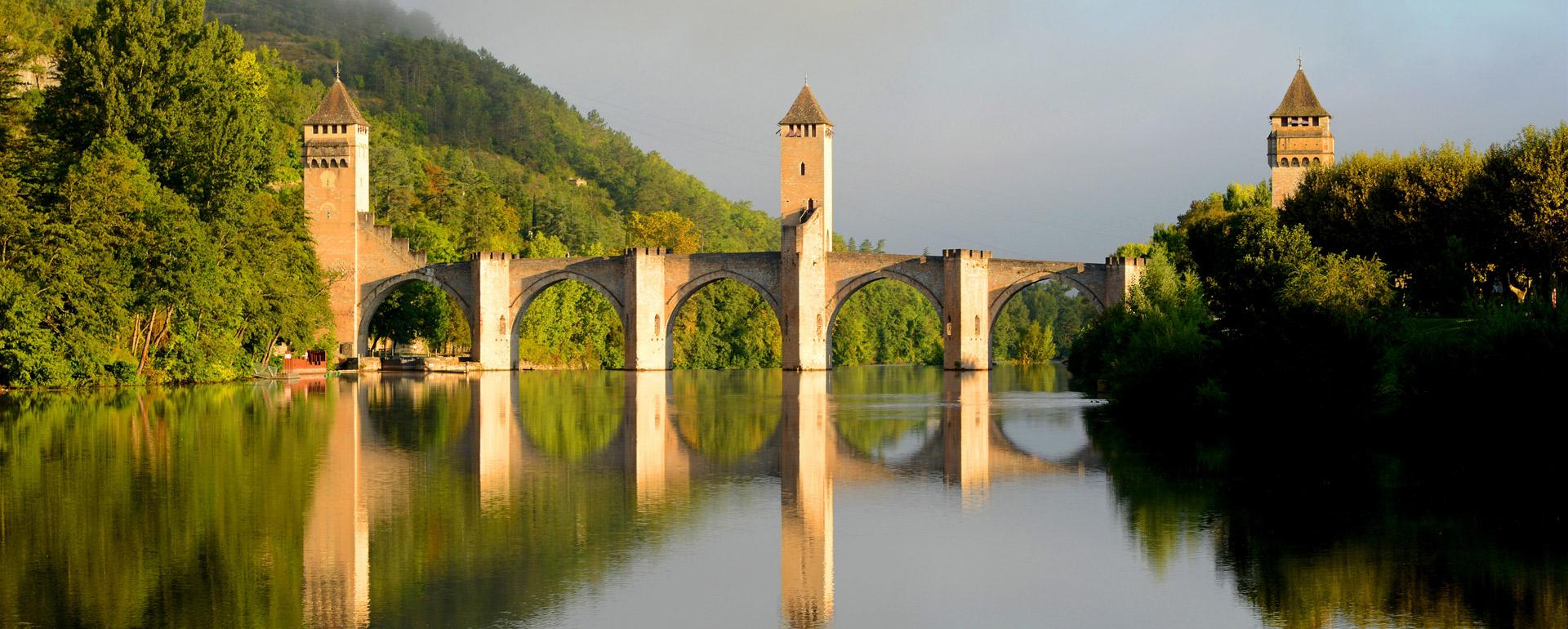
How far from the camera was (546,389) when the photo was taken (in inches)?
1695

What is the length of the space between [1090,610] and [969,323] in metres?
46.2

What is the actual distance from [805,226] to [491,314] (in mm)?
12174

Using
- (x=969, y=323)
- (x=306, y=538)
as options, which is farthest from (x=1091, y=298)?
(x=306, y=538)

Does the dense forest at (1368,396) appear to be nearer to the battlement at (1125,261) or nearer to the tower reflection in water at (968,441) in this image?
the tower reflection in water at (968,441)

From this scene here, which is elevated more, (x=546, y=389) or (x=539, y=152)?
(x=539, y=152)

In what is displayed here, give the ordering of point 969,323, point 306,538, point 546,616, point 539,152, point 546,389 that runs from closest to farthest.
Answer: point 546,616 → point 306,538 → point 546,389 → point 969,323 → point 539,152

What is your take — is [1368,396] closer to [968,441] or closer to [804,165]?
[968,441]

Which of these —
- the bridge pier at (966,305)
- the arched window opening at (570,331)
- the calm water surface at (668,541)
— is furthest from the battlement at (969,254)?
the calm water surface at (668,541)

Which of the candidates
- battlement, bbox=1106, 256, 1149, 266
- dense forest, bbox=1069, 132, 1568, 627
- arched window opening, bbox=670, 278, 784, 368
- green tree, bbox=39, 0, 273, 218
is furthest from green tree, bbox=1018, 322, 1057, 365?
green tree, bbox=39, 0, 273, 218

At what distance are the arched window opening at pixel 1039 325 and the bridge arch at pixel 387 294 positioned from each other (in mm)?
30719

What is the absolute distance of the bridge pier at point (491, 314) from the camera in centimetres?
5909

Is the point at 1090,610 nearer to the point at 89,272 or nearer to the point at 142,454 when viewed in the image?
the point at 142,454

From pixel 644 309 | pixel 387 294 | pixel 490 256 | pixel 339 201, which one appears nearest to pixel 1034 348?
pixel 644 309

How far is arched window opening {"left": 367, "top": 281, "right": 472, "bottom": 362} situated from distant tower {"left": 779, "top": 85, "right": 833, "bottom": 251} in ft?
45.2
